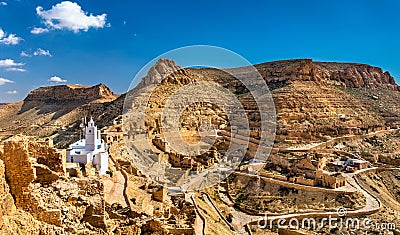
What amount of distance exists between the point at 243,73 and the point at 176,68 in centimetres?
1984

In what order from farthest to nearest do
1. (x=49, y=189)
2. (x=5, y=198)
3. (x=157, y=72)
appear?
(x=157, y=72), (x=49, y=189), (x=5, y=198)

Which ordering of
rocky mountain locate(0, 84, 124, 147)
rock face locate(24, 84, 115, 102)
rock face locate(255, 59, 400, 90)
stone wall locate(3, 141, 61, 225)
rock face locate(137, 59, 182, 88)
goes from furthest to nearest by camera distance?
rock face locate(24, 84, 115, 102)
rocky mountain locate(0, 84, 124, 147)
rock face locate(255, 59, 400, 90)
rock face locate(137, 59, 182, 88)
stone wall locate(3, 141, 61, 225)

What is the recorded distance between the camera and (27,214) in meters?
5.29

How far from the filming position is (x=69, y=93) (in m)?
80.5

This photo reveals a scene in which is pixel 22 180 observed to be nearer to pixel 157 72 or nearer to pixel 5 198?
pixel 5 198

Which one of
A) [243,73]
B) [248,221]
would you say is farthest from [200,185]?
[243,73]

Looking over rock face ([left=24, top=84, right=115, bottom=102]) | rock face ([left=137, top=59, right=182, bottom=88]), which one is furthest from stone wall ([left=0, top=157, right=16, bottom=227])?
rock face ([left=24, top=84, right=115, bottom=102])

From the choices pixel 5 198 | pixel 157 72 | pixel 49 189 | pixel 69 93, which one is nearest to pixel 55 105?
pixel 69 93

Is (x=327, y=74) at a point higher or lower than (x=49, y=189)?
higher

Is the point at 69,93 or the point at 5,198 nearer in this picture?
the point at 5,198

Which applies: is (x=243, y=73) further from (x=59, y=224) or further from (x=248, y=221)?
(x=59, y=224)

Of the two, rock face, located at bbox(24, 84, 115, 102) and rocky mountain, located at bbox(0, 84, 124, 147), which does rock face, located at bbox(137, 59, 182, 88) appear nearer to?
rocky mountain, located at bbox(0, 84, 124, 147)

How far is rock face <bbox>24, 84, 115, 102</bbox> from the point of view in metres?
76.6

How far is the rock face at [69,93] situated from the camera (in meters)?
76.6
